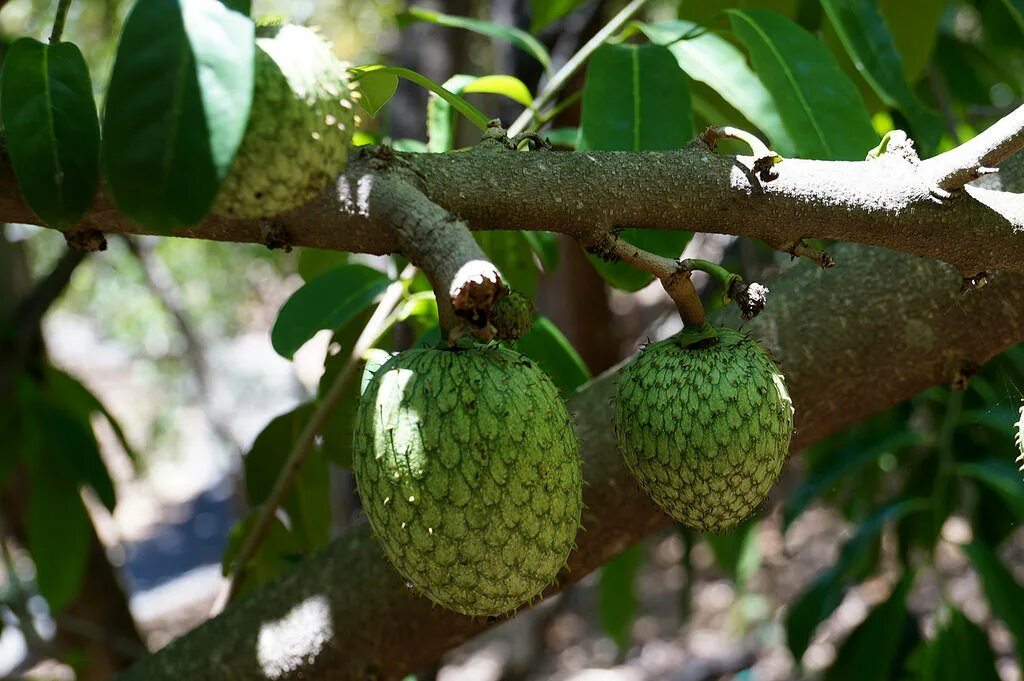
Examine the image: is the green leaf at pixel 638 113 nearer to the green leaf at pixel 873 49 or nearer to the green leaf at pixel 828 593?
the green leaf at pixel 873 49

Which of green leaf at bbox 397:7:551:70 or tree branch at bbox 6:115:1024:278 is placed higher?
green leaf at bbox 397:7:551:70

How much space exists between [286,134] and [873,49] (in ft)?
4.24

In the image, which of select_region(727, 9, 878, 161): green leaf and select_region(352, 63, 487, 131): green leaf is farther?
select_region(727, 9, 878, 161): green leaf

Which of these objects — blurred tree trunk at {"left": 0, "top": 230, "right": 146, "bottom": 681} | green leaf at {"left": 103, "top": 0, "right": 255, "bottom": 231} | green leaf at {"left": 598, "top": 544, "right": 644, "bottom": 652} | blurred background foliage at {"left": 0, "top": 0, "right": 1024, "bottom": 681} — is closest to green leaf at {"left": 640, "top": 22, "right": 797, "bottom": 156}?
blurred background foliage at {"left": 0, "top": 0, "right": 1024, "bottom": 681}

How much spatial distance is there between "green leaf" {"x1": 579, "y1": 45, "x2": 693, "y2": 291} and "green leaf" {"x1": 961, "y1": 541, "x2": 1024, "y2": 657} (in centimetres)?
140

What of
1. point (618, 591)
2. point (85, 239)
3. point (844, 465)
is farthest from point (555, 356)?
point (618, 591)

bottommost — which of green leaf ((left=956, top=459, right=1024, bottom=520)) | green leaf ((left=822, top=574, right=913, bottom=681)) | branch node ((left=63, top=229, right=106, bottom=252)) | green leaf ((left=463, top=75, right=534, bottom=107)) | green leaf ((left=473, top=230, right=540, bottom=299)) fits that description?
green leaf ((left=822, top=574, right=913, bottom=681))

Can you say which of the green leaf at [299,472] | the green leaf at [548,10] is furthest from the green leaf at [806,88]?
the green leaf at [299,472]

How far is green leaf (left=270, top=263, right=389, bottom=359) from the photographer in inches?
72.1

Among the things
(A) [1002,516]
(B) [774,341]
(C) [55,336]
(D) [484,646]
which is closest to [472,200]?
(B) [774,341]

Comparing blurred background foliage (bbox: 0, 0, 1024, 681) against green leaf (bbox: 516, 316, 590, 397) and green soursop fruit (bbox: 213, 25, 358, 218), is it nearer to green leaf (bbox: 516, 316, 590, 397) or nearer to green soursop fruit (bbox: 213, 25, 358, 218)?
green leaf (bbox: 516, 316, 590, 397)

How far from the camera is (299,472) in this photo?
2225 mm

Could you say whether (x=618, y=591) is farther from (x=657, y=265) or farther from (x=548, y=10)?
(x=657, y=265)

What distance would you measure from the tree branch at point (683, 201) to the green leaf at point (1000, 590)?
151cm
